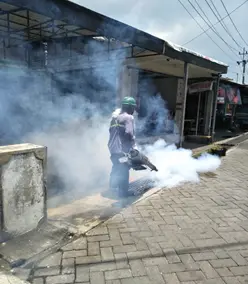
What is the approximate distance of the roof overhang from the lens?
150 inches

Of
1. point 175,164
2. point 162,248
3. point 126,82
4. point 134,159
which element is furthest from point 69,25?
point 175,164

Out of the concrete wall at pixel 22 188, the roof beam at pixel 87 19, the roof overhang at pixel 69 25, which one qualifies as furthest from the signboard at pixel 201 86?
the concrete wall at pixel 22 188

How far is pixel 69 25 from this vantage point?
15.8ft

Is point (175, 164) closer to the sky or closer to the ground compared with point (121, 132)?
closer to the ground

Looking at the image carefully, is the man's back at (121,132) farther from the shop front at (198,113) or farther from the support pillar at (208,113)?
the shop front at (198,113)

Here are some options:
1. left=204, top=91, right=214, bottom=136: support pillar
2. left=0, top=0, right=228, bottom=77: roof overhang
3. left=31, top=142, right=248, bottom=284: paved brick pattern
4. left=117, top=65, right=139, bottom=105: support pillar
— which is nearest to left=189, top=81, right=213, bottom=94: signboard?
left=204, top=91, right=214, bottom=136: support pillar

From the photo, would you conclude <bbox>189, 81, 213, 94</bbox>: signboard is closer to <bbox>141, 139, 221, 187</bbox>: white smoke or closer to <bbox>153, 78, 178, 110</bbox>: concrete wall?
<bbox>153, 78, 178, 110</bbox>: concrete wall

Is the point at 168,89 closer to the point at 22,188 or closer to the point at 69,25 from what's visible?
the point at 69,25

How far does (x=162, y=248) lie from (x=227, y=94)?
14.4m

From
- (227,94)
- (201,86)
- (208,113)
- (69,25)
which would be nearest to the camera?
(69,25)

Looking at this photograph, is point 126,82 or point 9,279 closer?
point 9,279

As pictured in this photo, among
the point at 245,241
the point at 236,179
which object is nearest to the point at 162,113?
the point at 236,179

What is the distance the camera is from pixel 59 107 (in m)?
7.53

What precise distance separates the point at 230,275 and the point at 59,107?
6.14 m
